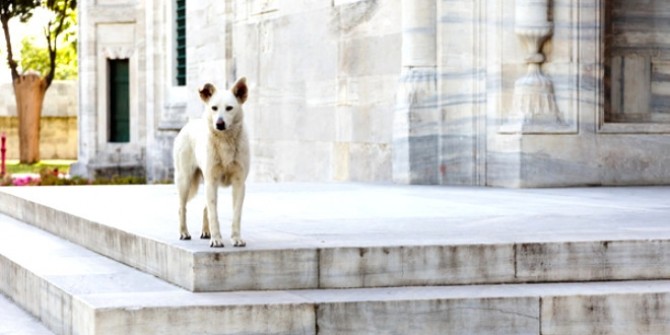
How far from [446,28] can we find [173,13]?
13.4m

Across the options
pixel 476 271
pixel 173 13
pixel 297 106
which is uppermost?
pixel 173 13

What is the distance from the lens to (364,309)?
8625 mm

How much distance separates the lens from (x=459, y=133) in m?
15.6

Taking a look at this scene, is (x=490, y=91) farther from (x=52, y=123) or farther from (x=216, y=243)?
(x=52, y=123)

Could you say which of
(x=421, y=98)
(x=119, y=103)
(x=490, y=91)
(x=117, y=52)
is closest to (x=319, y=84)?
(x=421, y=98)

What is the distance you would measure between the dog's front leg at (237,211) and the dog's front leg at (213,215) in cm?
11

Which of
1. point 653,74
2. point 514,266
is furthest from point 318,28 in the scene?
point 514,266

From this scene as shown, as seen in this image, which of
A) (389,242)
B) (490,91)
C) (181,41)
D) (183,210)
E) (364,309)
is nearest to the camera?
(364,309)

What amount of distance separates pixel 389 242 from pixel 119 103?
82.9 feet

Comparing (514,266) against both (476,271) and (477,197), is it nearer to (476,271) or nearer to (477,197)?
(476,271)

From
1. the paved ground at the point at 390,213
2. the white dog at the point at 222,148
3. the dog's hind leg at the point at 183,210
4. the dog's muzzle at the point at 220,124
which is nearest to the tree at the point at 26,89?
the paved ground at the point at 390,213

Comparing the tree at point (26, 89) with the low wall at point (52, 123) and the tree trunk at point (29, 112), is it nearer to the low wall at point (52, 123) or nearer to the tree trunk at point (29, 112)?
the tree trunk at point (29, 112)

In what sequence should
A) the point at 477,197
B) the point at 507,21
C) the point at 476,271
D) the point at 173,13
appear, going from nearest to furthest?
the point at 476,271
the point at 477,197
the point at 507,21
the point at 173,13

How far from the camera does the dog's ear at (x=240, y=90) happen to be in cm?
916
